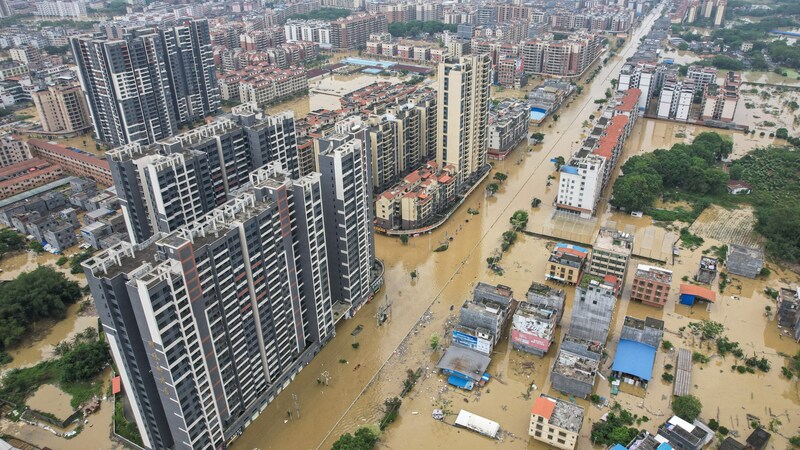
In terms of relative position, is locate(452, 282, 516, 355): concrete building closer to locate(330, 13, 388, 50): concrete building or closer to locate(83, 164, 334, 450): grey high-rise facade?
locate(83, 164, 334, 450): grey high-rise facade

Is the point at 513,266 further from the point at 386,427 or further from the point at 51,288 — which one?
the point at 51,288

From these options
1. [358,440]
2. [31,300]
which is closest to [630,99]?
[358,440]

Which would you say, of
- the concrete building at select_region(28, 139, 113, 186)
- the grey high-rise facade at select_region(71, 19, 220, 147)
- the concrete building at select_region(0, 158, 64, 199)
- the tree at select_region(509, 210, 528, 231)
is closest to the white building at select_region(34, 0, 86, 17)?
the grey high-rise facade at select_region(71, 19, 220, 147)

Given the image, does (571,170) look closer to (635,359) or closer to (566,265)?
(566,265)

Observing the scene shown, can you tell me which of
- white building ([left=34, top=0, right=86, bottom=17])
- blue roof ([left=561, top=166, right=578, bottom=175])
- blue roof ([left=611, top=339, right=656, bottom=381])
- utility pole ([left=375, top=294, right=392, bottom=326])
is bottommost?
utility pole ([left=375, top=294, right=392, bottom=326])

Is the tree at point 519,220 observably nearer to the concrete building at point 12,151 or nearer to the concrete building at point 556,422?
the concrete building at point 556,422

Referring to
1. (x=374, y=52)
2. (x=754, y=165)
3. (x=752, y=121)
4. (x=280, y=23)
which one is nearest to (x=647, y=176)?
(x=754, y=165)
